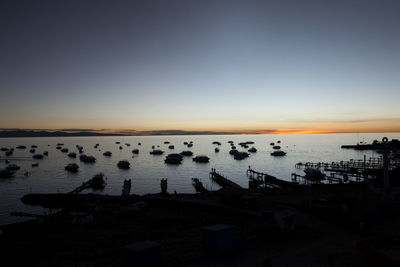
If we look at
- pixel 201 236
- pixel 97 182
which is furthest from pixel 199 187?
pixel 201 236

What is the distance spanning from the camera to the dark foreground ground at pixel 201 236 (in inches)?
526

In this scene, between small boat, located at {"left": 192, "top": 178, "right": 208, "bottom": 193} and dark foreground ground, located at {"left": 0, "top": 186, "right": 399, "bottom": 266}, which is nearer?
dark foreground ground, located at {"left": 0, "top": 186, "right": 399, "bottom": 266}

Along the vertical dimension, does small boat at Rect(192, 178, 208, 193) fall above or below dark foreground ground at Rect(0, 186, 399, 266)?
below

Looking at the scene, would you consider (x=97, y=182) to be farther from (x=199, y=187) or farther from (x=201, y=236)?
(x=201, y=236)

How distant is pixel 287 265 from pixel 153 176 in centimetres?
7328

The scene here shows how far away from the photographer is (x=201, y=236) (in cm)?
1509

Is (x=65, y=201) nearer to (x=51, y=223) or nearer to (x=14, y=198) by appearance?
(x=14, y=198)

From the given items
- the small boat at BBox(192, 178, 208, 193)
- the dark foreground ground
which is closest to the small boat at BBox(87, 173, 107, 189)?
the small boat at BBox(192, 178, 208, 193)

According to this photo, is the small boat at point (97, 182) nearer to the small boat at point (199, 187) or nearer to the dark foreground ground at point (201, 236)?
the small boat at point (199, 187)

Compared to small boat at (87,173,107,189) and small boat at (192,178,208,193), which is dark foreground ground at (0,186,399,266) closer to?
small boat at (192,178,208,193)

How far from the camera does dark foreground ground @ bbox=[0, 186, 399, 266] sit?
13367mm

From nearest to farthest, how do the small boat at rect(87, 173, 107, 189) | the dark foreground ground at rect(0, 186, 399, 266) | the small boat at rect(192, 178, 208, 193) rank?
the dark foreground ground at rect(0, 186, 399, 266), the small boat at rect(192, 178, 208, 193), the small boat at rect(87, 173, 107, 189)

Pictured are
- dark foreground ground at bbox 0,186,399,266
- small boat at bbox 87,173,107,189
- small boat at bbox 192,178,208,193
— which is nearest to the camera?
dark foreground ground at bbox 0,186,399,266

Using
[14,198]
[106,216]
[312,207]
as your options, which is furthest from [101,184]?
[312,207]
